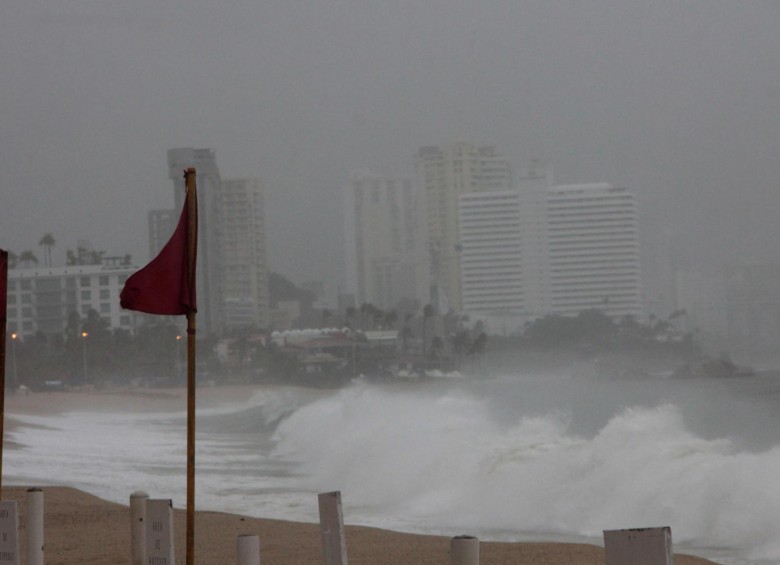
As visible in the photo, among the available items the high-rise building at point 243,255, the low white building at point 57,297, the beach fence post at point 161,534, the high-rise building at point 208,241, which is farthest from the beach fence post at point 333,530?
the high-rise building at point 243,255

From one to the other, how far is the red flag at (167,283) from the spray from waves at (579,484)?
783cm

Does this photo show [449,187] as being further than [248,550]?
Yes

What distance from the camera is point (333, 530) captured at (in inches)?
257

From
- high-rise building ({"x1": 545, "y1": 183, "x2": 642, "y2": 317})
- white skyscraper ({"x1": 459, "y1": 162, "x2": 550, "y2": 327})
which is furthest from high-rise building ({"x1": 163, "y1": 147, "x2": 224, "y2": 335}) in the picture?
high-rise building ({"x1": 545, "y1": 183, "x2": 642, "y2": 317})

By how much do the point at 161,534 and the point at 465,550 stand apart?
2.17 m

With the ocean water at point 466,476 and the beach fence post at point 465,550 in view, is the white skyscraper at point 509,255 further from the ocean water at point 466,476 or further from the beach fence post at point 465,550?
the beach fence post at point 465,550

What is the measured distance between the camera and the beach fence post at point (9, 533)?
7531 mm

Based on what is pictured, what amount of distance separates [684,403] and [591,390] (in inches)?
887

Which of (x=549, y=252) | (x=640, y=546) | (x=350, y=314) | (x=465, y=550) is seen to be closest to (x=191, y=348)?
(x=465, y=550)

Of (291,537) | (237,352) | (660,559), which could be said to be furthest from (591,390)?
(660,559)

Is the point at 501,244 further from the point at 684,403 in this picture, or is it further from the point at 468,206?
the point at 684,403

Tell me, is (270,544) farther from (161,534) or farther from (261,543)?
(161,534)

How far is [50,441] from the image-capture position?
1447 inches

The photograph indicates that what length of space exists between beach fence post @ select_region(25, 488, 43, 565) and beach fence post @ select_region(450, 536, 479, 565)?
335 cm
